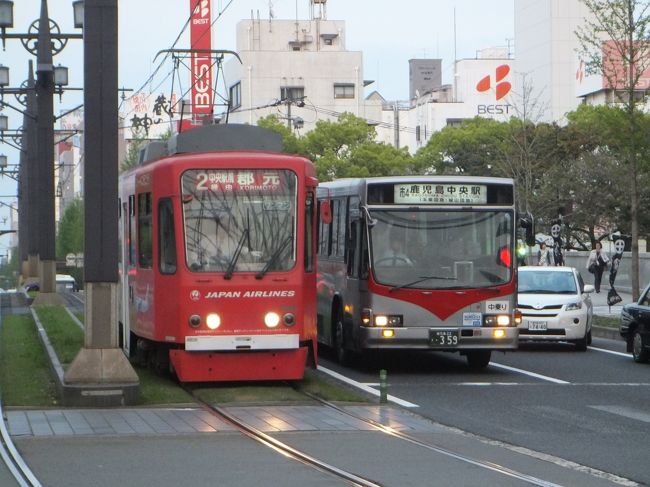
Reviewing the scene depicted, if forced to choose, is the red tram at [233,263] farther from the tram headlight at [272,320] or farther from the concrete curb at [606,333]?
the concrete curb at [606,333]

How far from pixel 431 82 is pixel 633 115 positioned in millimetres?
113579

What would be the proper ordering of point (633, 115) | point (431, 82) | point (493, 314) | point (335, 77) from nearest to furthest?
point (493, 314) → point (633, 115) → point (335, 77) → point (431, 82)

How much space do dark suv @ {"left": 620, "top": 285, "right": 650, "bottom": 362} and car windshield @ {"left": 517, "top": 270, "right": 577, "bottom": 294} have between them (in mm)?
3471

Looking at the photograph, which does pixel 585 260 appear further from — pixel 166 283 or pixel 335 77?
pixel 335 77

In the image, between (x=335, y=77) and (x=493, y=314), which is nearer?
(x=493, y=314)

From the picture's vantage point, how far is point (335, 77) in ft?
366

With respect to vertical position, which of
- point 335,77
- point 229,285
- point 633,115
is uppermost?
point 335,77

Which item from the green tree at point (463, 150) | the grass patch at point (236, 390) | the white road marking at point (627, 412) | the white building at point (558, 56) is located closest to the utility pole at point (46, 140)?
the grass patch at point (236, 390)

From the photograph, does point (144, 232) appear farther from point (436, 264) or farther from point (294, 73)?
point (294, 73)

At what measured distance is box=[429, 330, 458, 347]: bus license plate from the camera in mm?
19859

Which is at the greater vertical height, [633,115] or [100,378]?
[633,115]

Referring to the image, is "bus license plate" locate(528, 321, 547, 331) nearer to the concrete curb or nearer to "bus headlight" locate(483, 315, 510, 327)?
the concrete curb

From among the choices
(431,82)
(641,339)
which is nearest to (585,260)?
(641,339)

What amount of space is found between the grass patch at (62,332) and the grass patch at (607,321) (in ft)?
39.5
